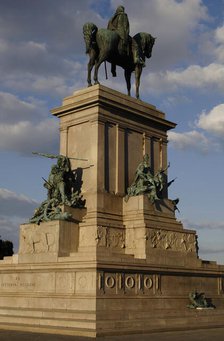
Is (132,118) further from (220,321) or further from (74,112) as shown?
(220,321)

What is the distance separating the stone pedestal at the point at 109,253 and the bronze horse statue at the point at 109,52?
2.32m

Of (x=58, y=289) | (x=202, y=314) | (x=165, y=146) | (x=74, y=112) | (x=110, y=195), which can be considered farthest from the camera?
(x=165, y=146)

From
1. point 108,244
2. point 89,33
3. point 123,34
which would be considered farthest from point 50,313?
point 123,34

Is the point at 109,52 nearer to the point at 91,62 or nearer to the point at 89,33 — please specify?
the point at 91,62

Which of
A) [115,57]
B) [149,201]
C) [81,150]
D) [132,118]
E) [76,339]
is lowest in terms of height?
[76,339]

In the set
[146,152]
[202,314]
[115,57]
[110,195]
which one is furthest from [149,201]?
[115,57]

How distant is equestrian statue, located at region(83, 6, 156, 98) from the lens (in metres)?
30.8

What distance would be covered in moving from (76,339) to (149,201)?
390 inches

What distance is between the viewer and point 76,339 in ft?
65.2

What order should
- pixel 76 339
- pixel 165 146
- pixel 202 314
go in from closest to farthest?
pixel 76 339, pixel 202 314, pixel 165 146

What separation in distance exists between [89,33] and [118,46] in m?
2.03

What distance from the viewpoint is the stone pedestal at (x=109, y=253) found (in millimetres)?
23266

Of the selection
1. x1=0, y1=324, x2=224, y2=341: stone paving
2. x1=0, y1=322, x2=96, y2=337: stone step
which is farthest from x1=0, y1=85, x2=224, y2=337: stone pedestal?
x1=0, y1=324, x2=224, y2=341: stone paving

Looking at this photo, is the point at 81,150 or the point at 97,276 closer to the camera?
the point at 97,276
